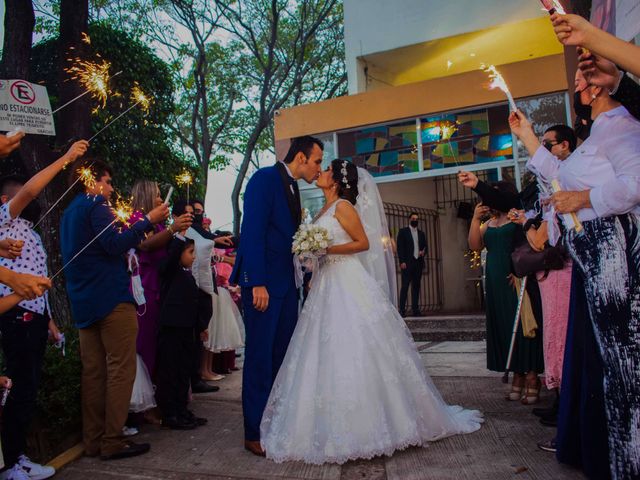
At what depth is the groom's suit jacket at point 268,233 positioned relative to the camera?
12.6ft

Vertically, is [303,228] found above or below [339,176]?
below

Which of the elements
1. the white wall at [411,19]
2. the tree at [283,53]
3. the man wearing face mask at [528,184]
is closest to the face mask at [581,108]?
the man wearing face mask at [528,184]

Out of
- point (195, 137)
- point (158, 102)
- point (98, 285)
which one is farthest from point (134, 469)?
point (195, 137)

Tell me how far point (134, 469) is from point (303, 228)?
79.9 inches

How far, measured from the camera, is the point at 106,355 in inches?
156

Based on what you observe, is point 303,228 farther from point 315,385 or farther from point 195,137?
point 195,137

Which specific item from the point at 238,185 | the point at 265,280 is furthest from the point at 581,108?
the point at 238,185

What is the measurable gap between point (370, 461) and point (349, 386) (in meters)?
0.51

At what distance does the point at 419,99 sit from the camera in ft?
39.7

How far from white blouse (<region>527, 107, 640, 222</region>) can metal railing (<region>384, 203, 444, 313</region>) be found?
33.9ft

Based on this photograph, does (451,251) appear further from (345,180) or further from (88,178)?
(88,178)

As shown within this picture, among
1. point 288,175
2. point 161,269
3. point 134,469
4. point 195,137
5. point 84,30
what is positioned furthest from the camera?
point 195,137

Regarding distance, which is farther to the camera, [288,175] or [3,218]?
[288,175]

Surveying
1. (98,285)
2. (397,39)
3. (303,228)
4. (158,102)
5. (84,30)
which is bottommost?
(98,285)
